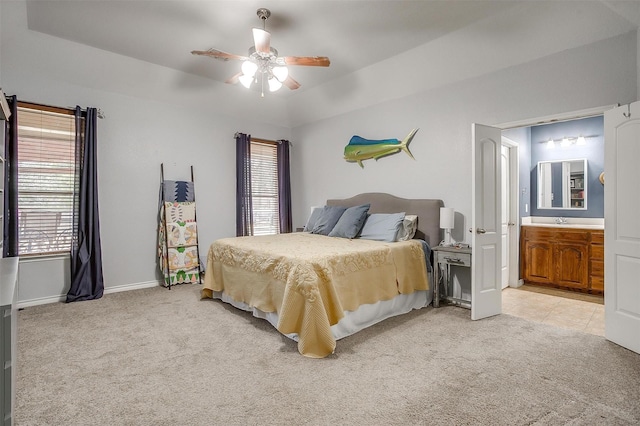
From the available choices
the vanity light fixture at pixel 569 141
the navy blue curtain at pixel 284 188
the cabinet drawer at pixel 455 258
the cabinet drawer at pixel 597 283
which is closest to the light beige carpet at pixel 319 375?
the cabinet drawer at pixel 455 258

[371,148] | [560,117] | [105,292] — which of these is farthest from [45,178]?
[560,117]

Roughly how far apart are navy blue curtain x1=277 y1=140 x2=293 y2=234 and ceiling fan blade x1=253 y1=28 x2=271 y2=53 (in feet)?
10.2

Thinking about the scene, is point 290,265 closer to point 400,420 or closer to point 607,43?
point 400,420

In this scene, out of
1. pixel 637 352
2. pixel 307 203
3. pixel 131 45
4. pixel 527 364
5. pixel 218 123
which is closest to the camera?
pixel 527 364

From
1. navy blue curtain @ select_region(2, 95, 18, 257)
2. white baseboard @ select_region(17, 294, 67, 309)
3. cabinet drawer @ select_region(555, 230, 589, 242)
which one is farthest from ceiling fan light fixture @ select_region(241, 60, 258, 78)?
cabinet drawer @ select_region(555, 230, 589, 242)

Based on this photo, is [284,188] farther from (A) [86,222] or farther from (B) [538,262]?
(B) [538,262]

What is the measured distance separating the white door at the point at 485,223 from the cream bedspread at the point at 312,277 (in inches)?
22.0

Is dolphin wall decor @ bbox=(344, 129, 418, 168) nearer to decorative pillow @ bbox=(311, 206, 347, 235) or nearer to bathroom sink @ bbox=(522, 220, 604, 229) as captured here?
decorative pillow @ bbox=(311, 206, 347, 235)

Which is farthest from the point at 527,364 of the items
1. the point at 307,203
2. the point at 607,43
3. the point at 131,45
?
the point at 131,45

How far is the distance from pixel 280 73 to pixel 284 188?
9.75ft

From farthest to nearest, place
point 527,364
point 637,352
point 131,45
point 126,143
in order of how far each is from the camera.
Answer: point 126,143 < point 131,45 < point 637,352 < point 527,364

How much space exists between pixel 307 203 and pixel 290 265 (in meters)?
3.37

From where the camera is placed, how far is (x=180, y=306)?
3.80m

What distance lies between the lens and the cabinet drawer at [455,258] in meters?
3.48
